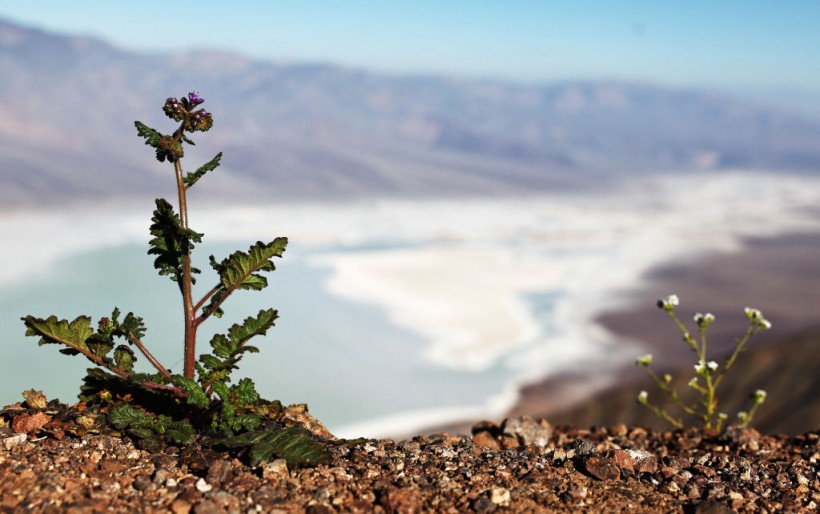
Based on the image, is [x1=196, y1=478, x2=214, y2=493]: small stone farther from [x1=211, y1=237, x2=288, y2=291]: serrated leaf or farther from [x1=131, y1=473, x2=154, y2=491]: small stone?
[x1=211, y1=237, x2=288, y2=291]: serrated leaf

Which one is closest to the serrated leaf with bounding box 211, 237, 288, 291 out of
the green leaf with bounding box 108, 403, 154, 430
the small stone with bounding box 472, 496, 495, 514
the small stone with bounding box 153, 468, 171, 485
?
the green leaf with bounding box 108, 403, 154, 430

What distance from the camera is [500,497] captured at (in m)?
5.25

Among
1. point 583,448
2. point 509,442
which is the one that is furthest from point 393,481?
point 509,442

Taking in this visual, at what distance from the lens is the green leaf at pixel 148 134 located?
571 centimetres

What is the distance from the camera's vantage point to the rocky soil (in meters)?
5.04

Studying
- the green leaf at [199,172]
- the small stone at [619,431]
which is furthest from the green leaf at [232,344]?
the small stone at [619,431]

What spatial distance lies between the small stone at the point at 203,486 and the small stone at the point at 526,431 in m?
3.68

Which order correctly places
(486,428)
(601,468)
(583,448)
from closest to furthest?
(601,468), (583,448), (486,428)

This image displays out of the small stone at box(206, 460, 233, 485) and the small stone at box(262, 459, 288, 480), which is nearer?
the small stone at box(206, 460, 233, 485)

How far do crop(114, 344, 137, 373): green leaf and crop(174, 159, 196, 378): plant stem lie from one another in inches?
19.9

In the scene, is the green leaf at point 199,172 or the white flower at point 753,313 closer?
the green leaf at point 199,172

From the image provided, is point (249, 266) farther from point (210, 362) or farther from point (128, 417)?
point (128, 417)

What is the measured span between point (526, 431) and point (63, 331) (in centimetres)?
451

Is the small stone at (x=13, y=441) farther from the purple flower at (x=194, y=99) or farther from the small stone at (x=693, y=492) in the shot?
the small stone at (x=693, y=492)
